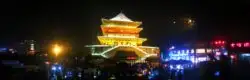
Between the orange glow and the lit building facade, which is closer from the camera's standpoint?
the lit building facade

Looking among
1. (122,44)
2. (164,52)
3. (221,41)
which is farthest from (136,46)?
(221,41)

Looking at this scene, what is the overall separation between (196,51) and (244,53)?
10714mm

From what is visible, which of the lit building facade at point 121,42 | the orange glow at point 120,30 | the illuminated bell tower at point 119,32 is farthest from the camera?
the orange glow at point 120,30

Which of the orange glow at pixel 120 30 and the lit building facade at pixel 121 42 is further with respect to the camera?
the orange glow at pixel 120 30

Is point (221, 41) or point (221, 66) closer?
point (221, 66)

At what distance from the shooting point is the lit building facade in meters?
57.3

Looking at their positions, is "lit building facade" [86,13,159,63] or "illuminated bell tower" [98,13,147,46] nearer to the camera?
"lit building facade" [86,13,159,63]

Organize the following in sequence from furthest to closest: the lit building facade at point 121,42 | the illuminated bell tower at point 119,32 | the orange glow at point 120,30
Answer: the orange glow at point 120,30 → the illuminated bell tower at point 119,32 → the lit building facade at point 121,42


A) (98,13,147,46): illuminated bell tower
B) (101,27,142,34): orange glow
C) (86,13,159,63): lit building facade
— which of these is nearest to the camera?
(86,13,159,63): lit building facade

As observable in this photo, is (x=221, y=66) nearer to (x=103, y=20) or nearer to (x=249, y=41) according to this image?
(x=249, y=41)

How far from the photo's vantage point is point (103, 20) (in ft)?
193

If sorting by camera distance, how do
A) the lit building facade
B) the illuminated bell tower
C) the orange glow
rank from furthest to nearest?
the orange glow, the illuminated bell tower, the lit building facade

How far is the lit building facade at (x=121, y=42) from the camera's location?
57263mm

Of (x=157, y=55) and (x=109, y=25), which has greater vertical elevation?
(x=109, y=25)
